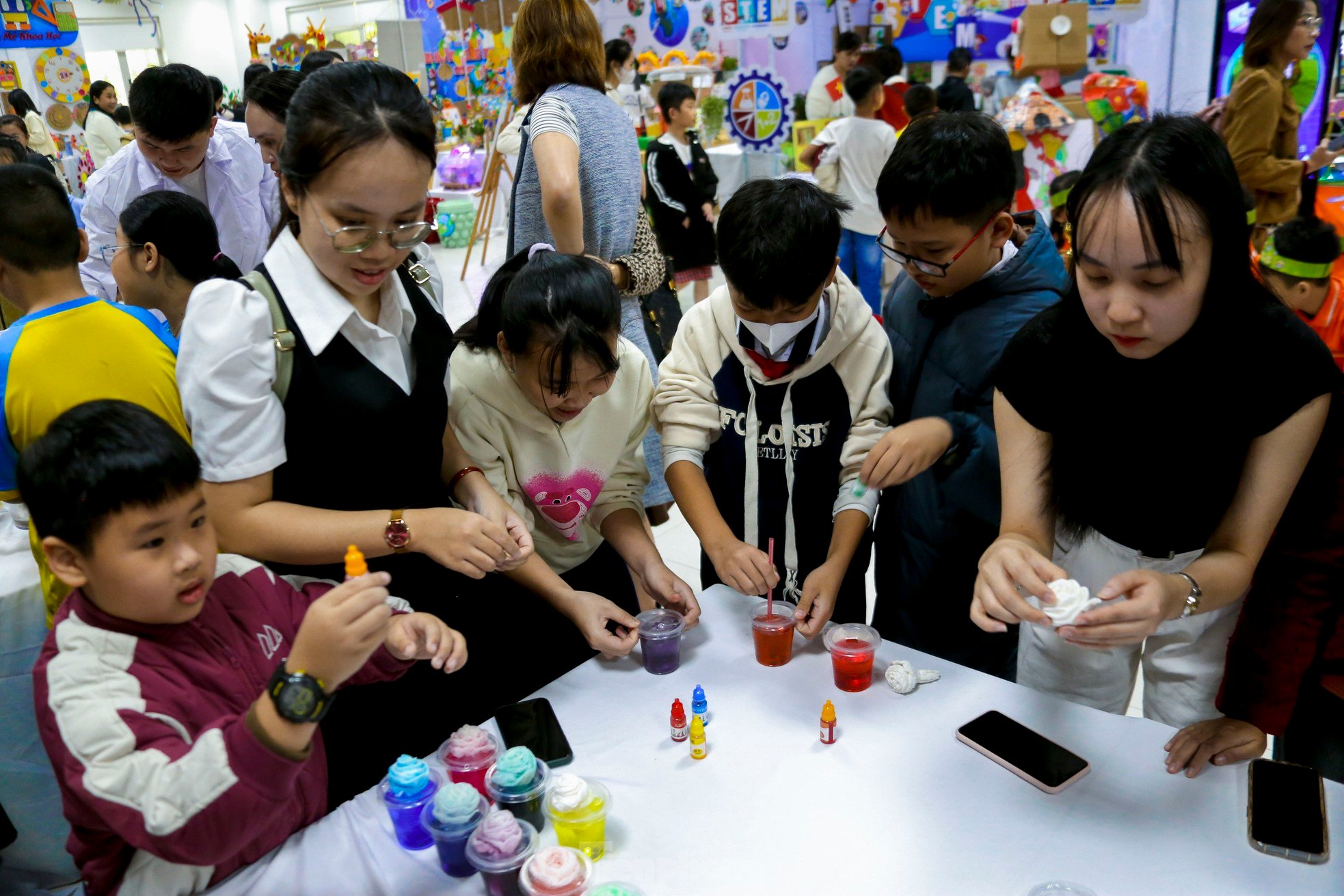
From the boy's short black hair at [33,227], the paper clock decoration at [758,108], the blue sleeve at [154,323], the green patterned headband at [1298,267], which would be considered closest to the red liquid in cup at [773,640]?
the blue sleeve at [154,323]

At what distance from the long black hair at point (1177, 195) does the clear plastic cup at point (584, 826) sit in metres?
0.97

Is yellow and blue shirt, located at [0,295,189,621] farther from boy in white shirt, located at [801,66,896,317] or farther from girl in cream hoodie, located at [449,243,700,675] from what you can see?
boy in white shirt, located at [801,66,896,317]

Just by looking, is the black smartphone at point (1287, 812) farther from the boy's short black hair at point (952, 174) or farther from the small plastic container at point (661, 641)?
the boy's short black hair at point (952, 174)

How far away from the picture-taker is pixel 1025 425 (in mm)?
1441

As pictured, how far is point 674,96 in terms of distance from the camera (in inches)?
201

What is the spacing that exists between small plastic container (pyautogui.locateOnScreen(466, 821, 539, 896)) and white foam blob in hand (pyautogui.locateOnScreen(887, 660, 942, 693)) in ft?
2.09

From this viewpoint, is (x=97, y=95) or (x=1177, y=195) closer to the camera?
(x=1177, y=195)

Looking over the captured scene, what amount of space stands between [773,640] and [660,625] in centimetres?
19

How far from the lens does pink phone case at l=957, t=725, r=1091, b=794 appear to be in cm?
123

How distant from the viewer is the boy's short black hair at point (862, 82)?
5152 mm

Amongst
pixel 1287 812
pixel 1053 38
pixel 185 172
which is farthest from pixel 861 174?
pixel 1287 812

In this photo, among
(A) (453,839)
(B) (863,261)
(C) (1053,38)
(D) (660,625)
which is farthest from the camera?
(B) (863,261)

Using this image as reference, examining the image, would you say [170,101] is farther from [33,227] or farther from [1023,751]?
[1023,751]

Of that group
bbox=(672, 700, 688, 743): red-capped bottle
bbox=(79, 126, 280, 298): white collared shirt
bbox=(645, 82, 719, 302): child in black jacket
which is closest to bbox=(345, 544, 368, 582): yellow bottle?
bbox=(672, 700, 688, 743): red-capped bottle
